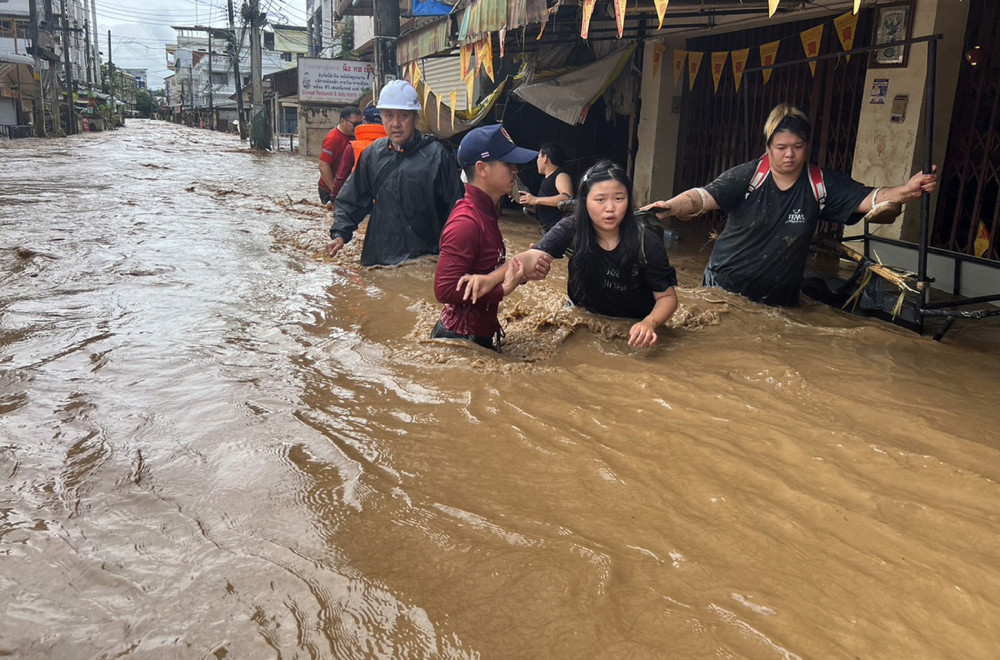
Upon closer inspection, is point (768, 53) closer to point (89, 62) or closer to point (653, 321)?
point (653, 321)

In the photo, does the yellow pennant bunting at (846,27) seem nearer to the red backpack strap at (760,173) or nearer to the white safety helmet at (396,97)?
the red backpack strap at (760,173)

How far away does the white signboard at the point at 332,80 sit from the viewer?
27516mm

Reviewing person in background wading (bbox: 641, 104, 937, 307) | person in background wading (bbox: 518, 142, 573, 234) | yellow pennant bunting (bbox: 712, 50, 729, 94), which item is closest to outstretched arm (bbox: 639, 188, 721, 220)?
person in background wading (bbox: 641, 104, 937, 307)

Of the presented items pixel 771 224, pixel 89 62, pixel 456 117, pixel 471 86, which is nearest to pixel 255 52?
pixel 456 117

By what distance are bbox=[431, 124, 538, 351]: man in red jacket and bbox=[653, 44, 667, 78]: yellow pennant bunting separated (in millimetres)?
7266

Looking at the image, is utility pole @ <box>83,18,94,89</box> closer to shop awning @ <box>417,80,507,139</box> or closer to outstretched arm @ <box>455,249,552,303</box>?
shop awning @ <box>417,80,507,139</box>

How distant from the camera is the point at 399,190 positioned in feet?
20.6

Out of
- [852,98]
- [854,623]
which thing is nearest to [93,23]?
[852,98]

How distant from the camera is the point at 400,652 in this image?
6.06ft

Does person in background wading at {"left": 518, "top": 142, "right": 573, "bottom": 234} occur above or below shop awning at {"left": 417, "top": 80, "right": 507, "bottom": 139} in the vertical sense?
below

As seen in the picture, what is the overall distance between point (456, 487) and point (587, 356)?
1.60 meters

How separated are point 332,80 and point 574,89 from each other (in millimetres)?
20207

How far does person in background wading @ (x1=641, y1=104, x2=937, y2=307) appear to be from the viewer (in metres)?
4.41

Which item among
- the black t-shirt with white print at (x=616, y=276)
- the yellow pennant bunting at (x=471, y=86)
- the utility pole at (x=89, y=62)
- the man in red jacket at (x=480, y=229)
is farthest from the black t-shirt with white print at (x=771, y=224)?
the utility pole at (x=89, y=62)
